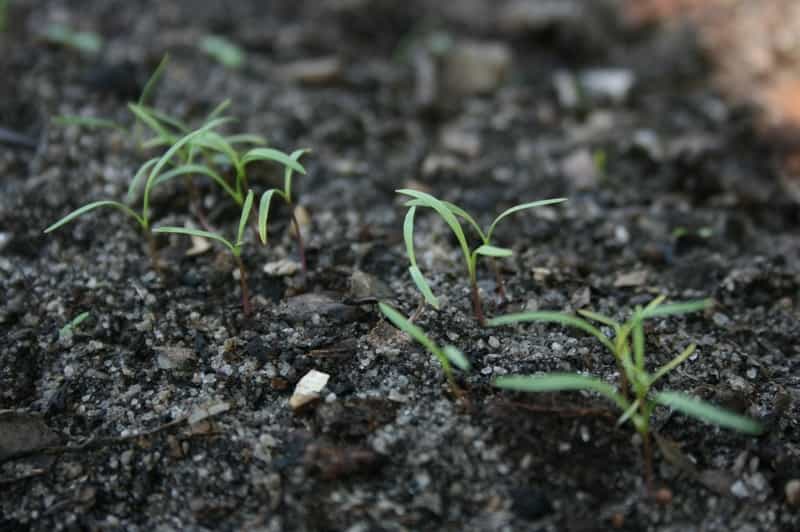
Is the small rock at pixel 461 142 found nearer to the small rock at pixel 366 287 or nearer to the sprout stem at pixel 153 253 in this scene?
the small rock at pixel 366 287

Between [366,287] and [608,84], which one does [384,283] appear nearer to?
[366,287]

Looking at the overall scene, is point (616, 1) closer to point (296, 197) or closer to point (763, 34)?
point (763, 34)

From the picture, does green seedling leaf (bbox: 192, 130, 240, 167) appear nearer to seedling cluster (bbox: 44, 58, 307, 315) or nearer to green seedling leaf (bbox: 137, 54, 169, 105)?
seedling cluster (bbox: 44, 58, 307, 315)

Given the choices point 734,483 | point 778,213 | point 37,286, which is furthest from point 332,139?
point 734,483

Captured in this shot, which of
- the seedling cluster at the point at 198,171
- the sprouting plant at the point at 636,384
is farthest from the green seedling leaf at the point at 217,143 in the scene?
the sprouting plant at the point at 636,384

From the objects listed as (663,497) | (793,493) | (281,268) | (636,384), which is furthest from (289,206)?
(793,493)

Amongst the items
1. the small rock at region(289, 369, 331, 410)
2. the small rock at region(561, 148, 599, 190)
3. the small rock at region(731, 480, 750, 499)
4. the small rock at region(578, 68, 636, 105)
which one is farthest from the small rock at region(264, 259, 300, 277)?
the small rock at region(578, 68, 636, 105)
